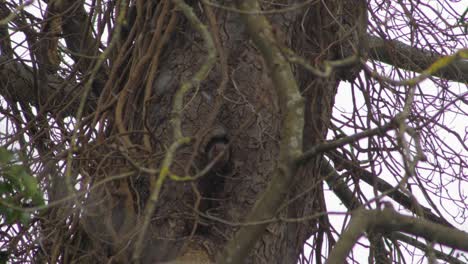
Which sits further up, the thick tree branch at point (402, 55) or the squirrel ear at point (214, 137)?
the thick tree branch at point (402, 55)

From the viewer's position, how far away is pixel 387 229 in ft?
5.81

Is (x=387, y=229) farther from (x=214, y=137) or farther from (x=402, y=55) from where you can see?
(x=402, y=55)

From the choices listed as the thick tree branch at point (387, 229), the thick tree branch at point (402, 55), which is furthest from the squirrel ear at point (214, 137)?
the thick tree branch at point (402, 55)

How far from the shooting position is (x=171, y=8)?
107 inches

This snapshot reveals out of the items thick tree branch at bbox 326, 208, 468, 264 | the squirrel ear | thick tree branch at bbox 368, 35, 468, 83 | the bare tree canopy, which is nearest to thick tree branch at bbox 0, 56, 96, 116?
the bare tree canopy

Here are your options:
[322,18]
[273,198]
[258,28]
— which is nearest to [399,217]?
[273,198]

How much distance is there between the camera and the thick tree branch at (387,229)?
1716mm

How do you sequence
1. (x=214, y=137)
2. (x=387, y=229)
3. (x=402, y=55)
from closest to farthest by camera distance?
1. (x=387, y=229)
2. (x=214, y=137)
3. (x=402, y=55)

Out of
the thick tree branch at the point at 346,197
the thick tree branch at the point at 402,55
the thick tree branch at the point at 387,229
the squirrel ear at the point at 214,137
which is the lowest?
the thick tree branch at the point at 387,229

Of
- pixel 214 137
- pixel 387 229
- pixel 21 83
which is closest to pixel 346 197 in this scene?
pixel 214 137

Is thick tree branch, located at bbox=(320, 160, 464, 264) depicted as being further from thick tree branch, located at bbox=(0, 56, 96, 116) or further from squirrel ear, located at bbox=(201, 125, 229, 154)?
thick tree branch, located at bbox=(0, 56, 96, 116)

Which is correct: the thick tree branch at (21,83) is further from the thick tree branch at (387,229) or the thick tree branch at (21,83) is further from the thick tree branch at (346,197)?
the thick tree branch at (387,229)

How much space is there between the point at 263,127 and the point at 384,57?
102 centimetres

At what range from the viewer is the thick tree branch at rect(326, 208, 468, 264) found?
1716mm
